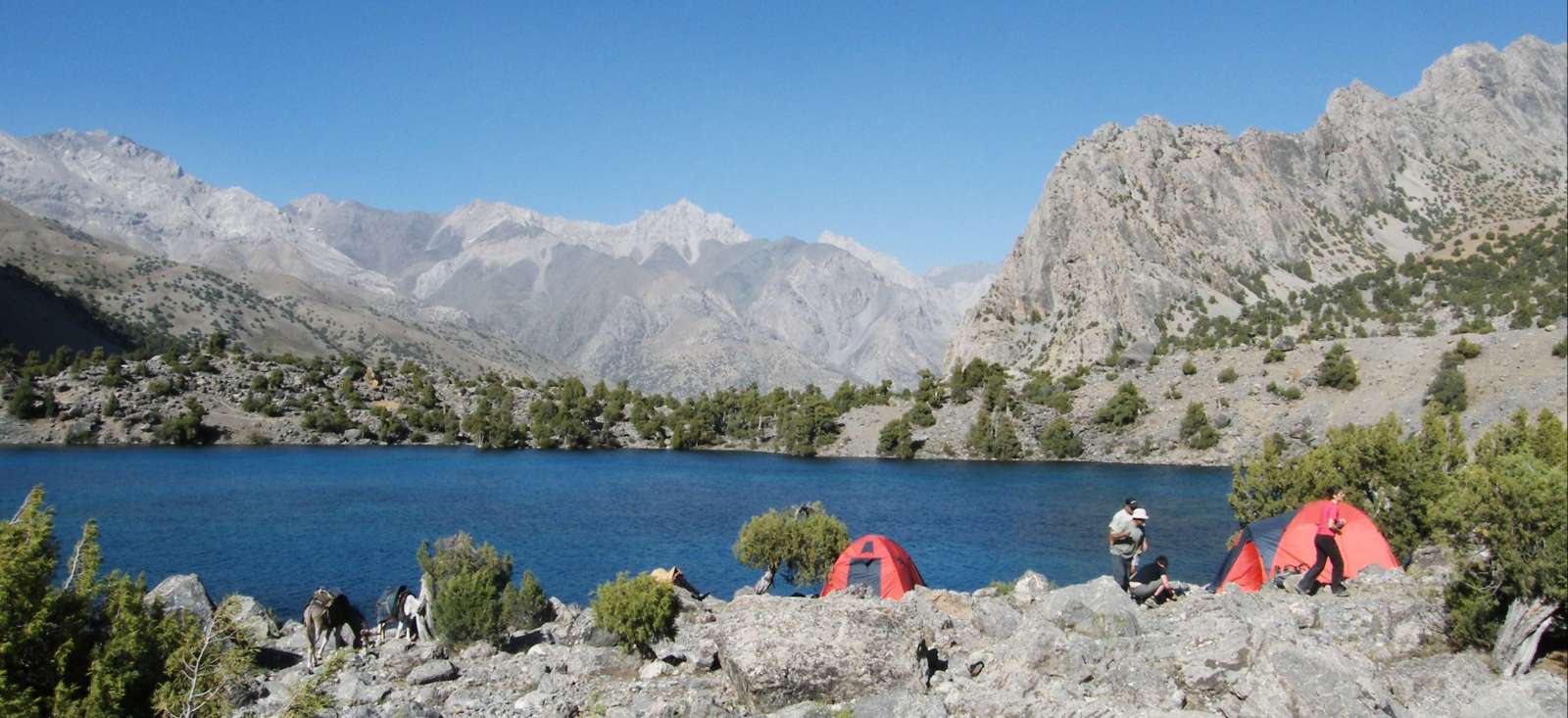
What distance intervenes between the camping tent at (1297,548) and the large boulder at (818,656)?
1352 cm

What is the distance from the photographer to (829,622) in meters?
17.0

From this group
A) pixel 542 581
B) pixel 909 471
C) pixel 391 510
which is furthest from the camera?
pixel 909 471

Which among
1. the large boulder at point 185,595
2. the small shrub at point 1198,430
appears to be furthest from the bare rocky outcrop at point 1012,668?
the small shrub at point 1198,430

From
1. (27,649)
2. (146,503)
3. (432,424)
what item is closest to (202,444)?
(432,424)

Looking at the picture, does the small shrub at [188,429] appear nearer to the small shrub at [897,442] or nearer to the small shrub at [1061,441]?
the small shrub at [897,442]

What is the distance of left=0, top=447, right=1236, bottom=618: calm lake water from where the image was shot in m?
43.0

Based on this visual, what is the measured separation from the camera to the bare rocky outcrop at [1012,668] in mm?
14797

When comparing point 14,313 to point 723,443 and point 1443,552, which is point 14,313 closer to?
point 723,443

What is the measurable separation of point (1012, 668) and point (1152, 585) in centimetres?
720

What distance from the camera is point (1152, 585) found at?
22.2 meters

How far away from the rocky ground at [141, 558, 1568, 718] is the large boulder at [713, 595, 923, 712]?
26 mm

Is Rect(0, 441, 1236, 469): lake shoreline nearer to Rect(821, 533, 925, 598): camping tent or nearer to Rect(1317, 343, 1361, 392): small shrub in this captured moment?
Rect(1317, 343, 1361, 392): small shrub

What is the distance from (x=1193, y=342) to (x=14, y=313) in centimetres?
19324

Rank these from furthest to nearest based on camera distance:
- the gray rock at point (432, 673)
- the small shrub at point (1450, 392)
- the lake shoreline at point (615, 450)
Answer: the lake shoreline at point (615, 450) → the small shrub at point (1450, 392) → the gray rock at point (432, 673)
